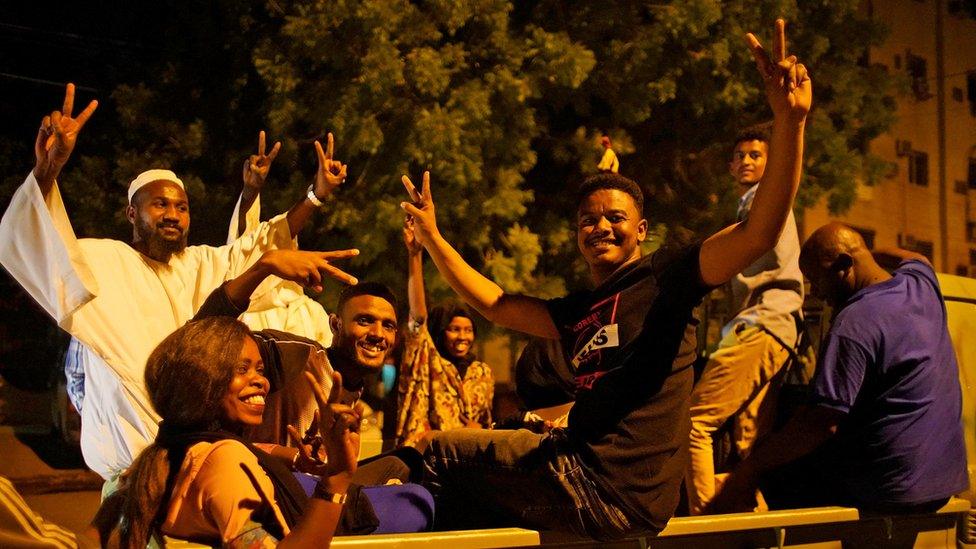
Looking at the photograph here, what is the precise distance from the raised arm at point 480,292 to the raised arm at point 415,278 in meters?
0.64

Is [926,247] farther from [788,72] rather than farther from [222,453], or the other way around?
[222,453]

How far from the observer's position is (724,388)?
4.43m

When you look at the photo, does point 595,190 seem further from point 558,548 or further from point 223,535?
point 223,535

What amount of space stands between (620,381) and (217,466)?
3.83 ft

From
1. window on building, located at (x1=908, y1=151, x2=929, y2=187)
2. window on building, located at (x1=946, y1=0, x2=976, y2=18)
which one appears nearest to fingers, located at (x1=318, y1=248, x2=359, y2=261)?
window on building, located at (x1=908, y1=151, x2=929, y2=187)

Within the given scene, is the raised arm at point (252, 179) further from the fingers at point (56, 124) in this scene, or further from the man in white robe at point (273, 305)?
the fingers at point (56, 124)

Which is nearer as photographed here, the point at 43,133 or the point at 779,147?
the point at 779,147

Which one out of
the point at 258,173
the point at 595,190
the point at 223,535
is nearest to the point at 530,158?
the point at 258,173

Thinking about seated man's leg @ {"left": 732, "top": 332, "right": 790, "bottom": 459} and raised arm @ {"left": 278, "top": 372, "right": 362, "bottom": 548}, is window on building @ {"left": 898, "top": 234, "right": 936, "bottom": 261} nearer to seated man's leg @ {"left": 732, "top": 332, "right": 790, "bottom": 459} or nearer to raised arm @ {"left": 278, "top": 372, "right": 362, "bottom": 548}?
seated man's leg @ {"left": 732, "top": 332, "right": 790, "bottom": 459}

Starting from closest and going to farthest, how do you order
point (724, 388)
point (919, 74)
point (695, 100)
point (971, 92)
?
point (724, 388) → point (695, 100) → point (919, 74) → point (971, 92)

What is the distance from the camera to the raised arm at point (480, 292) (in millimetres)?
3479

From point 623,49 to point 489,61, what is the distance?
1.39 meters

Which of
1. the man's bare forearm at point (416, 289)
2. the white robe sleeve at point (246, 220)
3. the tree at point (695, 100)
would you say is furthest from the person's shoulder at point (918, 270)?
the tree at point (695, 100)

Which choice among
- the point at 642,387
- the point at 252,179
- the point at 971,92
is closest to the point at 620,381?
the point at 642,387
